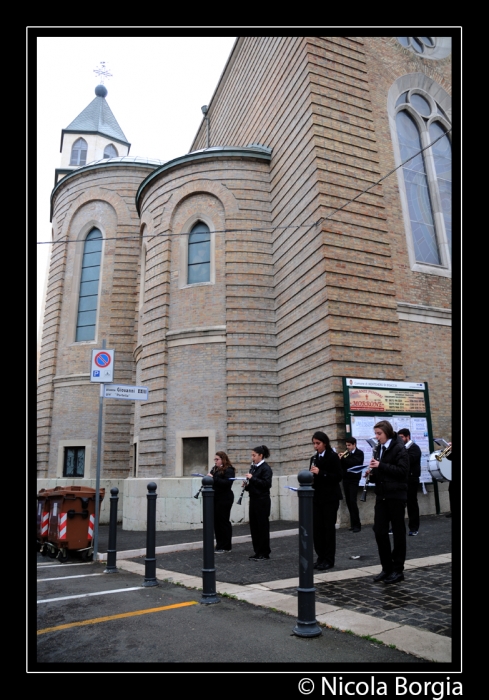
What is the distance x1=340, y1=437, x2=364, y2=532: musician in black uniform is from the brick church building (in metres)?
0.79

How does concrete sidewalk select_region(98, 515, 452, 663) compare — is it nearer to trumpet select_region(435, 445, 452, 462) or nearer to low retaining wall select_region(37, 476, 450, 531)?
trumpet select_region(435, 445, 452, 462)

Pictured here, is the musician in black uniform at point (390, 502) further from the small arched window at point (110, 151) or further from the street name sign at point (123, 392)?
the small arched window at point (110, 151)

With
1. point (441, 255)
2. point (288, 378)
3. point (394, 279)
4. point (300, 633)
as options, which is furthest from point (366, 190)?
point (300, 633)

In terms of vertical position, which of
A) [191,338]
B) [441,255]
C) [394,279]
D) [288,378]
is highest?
[441,255]

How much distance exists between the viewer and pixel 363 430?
467 inches

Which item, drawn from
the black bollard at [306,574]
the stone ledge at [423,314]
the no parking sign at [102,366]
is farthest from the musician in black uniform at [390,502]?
the stone ledge at [423,314]

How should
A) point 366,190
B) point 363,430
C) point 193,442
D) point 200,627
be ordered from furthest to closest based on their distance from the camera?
point 193,442
point 366,190
point 363,430
point 200,627

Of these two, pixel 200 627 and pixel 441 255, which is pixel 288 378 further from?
pixel 200 627

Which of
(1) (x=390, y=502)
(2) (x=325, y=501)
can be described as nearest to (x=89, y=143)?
(2) (x=325, y=501)

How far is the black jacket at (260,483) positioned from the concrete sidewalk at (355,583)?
1.02 m

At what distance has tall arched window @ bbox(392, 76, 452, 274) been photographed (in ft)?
52.3

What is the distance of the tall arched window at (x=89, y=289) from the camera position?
21.8 m
